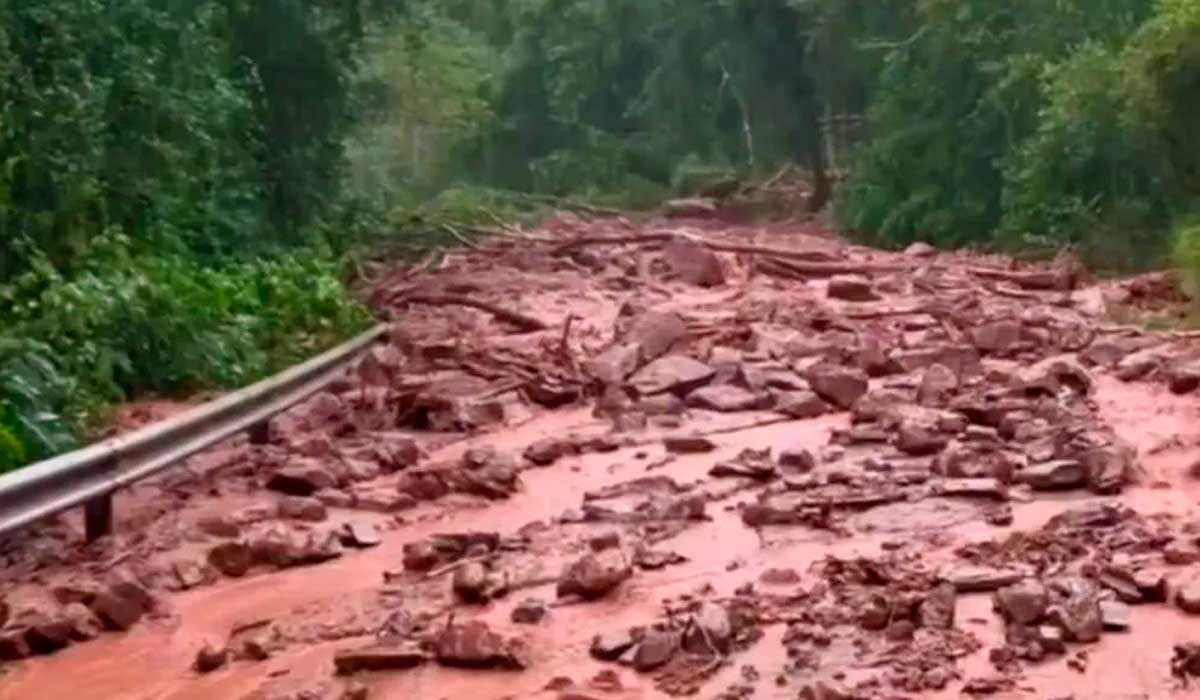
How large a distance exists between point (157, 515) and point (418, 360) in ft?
15.3

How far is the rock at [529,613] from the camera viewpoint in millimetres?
5746

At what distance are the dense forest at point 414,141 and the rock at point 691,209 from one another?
231cm

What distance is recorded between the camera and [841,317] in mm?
14148

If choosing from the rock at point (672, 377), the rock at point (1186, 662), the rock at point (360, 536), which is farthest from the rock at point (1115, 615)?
the rock at point (672, 377)

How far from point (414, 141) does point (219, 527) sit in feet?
110

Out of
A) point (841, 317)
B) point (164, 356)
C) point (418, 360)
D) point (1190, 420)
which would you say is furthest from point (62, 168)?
point (1190, 420)

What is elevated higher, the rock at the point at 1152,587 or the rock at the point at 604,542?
the rock at the point at 1152,587

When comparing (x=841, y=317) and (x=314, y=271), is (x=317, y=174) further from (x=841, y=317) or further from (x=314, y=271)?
(x=841, y=317)

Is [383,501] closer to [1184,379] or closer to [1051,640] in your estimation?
[1051,640]

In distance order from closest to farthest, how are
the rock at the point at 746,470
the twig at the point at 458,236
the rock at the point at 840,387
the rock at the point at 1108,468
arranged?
1. the rock at the point at 1108,468
2. the rock at the point at 746,470
3. the rock at the point at 840,387
4. the twig at the point at 458,236

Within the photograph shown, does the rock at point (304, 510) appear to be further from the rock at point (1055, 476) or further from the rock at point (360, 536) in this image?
the rock at point (1055, 476)

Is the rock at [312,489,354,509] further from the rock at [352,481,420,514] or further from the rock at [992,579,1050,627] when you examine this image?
the rock at [992,579,1050,627]

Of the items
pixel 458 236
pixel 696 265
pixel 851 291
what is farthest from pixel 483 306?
pixel 458 236

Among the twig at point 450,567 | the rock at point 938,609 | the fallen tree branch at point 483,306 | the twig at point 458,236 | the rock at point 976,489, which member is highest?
the rock at point 938,609
